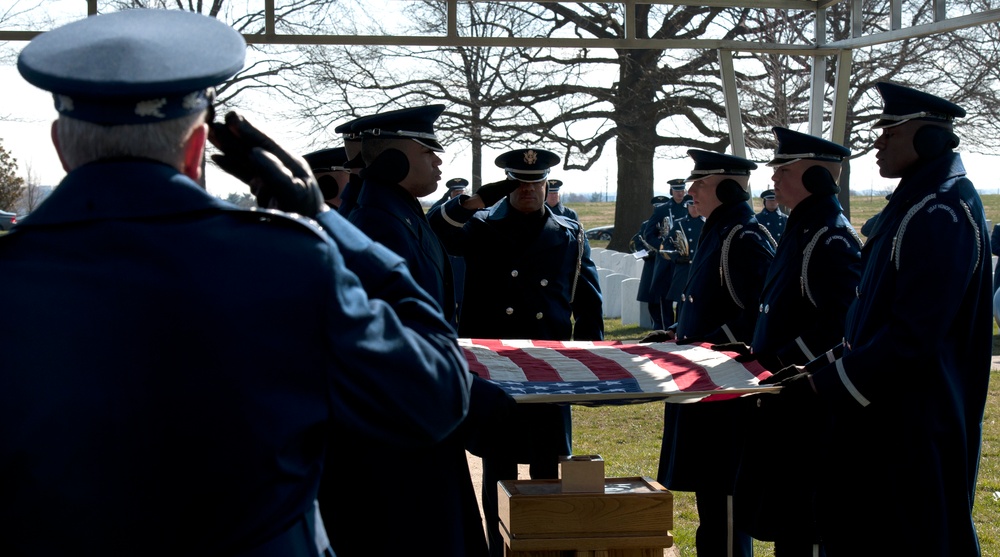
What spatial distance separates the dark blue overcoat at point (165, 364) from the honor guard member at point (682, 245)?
1028 cm

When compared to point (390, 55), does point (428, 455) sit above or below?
below

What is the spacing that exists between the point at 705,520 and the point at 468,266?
Answer: 5.72 ft

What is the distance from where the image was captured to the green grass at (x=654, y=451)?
5371 mm

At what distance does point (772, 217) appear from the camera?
14.8m

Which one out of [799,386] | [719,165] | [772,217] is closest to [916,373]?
[799,386]

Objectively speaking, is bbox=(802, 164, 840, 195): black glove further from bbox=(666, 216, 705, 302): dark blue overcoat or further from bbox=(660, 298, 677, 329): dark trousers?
bbox=(660, 298, 677, 329): dark trousers

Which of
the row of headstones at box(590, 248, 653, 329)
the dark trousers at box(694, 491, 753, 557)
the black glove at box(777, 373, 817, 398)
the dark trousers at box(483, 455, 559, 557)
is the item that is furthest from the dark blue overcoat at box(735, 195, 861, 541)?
the row of headstones at box(590, 248, 653, 329)

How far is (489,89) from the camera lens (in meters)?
20.2

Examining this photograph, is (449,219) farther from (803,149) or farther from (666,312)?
(666,312)

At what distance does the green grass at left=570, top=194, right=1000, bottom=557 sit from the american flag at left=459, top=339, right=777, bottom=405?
68cm

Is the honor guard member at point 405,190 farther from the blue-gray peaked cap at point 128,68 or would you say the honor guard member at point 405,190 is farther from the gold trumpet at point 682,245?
the gold trumpet at point 682,245

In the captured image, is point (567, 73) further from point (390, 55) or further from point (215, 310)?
point (215, 310)

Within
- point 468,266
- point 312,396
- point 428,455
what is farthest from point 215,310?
point 468,266

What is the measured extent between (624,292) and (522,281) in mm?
10824
